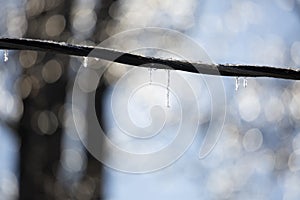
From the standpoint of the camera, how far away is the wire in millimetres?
1928

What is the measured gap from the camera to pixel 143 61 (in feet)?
6.37

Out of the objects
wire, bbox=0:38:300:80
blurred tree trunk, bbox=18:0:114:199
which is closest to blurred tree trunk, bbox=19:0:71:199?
blurred tree trunk, bbox=18:0:114:199

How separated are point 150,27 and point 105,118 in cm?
85

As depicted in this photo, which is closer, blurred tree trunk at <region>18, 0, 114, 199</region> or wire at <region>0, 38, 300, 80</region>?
wire at <region>0, 38, 300, 80</region>

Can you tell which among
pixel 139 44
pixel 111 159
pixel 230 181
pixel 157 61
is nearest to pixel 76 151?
pixel 111 159

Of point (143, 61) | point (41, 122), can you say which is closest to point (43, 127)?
point (41, 122)

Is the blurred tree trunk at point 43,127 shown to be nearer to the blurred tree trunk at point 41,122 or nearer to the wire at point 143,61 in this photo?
the blurred tree trunk at point 41,122

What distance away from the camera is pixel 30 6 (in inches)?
258

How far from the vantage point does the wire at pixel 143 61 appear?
Result: 1.93 meters

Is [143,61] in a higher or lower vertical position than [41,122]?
lower

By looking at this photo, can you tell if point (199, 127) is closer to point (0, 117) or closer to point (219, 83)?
point (219, 83)

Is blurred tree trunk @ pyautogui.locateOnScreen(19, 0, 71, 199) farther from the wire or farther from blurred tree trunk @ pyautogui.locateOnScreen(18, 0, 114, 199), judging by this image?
the wire

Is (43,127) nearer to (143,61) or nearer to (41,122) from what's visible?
(41,122)

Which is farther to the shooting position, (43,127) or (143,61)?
(43,127)
